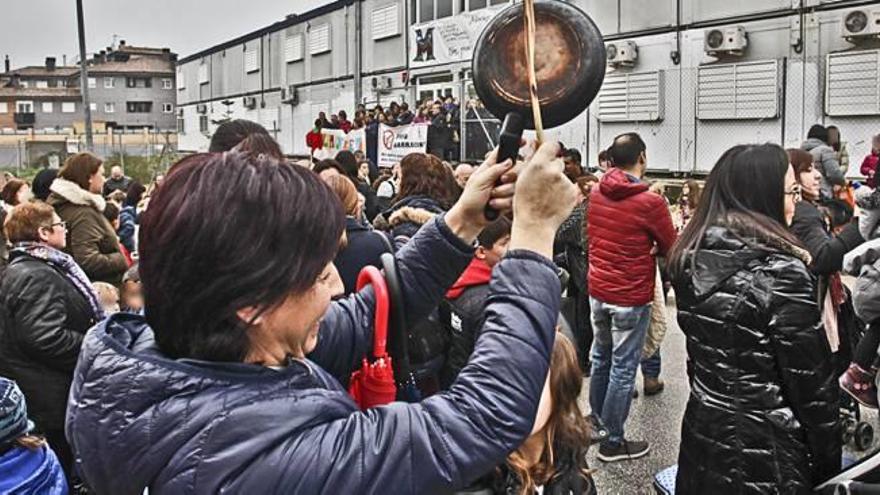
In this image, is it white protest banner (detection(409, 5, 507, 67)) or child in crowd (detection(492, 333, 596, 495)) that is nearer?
child in crowd (detection(492, 333, 596, 495))

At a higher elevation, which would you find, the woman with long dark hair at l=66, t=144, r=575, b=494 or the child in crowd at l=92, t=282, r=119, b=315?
the woman with long dark hair at l=66, t=144, r=575, b=494

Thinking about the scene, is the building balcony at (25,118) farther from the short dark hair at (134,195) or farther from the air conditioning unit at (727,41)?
the air conditioning unit at (727,41)

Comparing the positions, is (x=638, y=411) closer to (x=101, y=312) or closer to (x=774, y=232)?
(x=774, y=232)

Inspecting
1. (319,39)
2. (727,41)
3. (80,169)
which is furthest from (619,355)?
(319,39)

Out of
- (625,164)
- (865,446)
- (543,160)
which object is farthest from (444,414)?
(865,446)

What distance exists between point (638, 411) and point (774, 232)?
340cm

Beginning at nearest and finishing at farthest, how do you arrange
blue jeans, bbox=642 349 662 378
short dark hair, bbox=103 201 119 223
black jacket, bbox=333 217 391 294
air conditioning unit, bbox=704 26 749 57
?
1. black jacket, bbox=333 217 391 294
2. blue jeans, bbox=642 349 662 378
3. short dark hair, bbox=103 201 119 223
4. air conditioning unit, bbox=704 26 749 57

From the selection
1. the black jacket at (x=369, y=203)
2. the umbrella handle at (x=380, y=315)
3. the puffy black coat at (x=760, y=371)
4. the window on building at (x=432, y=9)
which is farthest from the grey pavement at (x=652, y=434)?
the window on building at (x=432, y=9)

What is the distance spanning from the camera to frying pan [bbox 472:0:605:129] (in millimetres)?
1729

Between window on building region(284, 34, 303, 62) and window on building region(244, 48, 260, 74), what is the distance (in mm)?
3107

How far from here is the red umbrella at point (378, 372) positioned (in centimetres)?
173

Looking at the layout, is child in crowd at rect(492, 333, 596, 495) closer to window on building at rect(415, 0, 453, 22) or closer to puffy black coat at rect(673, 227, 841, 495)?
puffy black coat at rect(673, 227, 841, 495)

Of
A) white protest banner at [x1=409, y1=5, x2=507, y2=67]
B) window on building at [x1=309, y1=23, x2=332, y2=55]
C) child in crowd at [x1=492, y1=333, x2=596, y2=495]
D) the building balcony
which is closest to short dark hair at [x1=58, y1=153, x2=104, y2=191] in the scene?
child in crowd at [x1=492, y1=333, x2=596, y2=495]

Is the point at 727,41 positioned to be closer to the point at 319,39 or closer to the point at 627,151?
the point at 627,151
